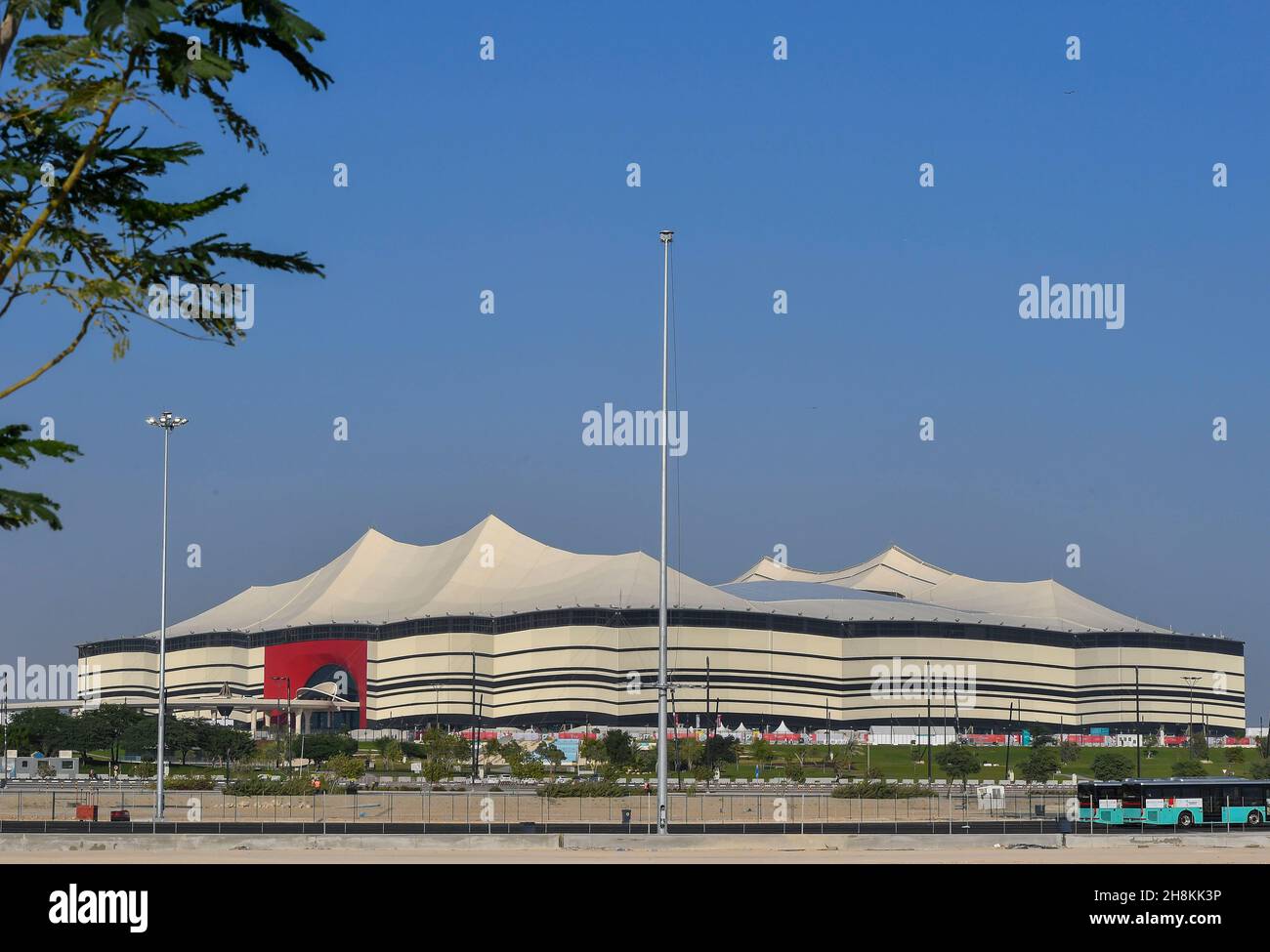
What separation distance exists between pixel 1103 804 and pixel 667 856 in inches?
1055

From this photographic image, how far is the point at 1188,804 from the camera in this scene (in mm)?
61844

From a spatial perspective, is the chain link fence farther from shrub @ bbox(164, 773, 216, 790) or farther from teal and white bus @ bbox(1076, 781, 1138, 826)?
shrub @ bbox(164, 773, 216, 790)

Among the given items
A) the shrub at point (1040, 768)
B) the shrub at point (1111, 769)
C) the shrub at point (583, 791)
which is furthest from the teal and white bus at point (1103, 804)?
the shrub at point (1111, 769)

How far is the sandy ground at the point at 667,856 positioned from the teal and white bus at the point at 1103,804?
15.2m

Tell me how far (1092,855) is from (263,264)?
36.3m

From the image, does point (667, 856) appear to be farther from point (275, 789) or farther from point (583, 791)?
point (275, 789)

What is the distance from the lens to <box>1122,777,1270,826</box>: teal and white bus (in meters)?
61.3

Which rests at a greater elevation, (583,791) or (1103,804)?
(1103,804)

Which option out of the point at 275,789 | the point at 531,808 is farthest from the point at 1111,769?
the point at 275,789
